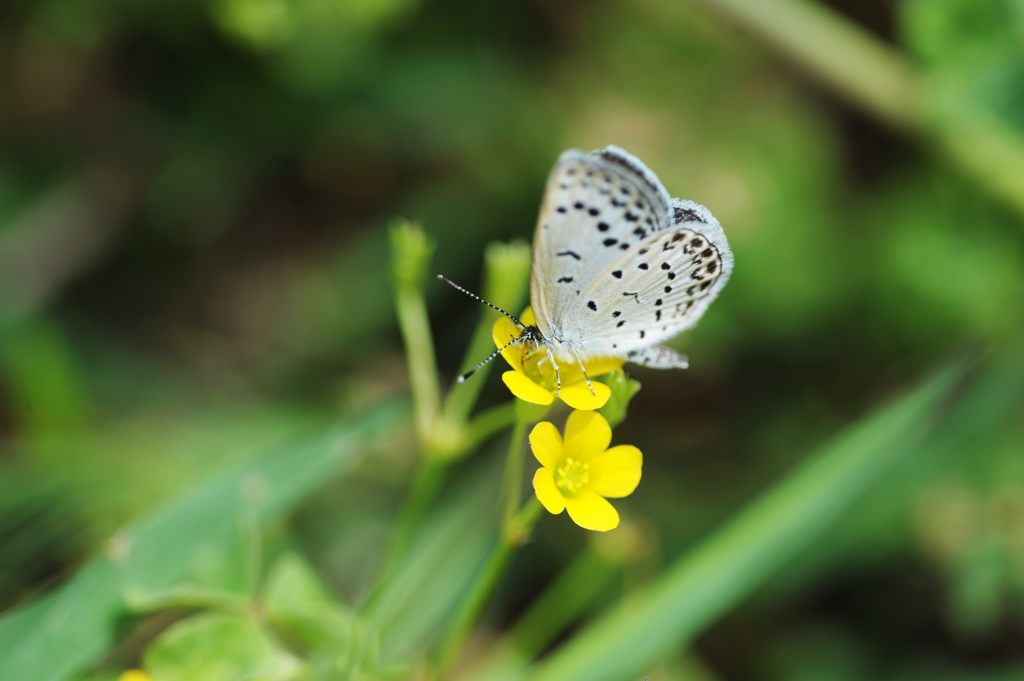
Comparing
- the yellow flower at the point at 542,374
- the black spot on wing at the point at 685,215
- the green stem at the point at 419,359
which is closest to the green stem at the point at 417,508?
the green stem at the point at 419,359

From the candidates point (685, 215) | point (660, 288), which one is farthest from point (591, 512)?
point (685, 215)

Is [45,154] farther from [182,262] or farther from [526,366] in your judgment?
[526,366]

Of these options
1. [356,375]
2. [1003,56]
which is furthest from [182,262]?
[1003,56]

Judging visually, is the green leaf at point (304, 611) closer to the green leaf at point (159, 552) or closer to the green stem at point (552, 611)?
the green leaf at point (159, 552)

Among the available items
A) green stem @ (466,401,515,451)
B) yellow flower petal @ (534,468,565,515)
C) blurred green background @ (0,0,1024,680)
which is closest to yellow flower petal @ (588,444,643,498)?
yellow flower petal @ (534,468,565,515)

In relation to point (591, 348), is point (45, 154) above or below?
above

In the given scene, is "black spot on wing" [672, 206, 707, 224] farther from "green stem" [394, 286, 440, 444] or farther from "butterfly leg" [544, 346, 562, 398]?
"green stem" [394, 286, 440, 444]
